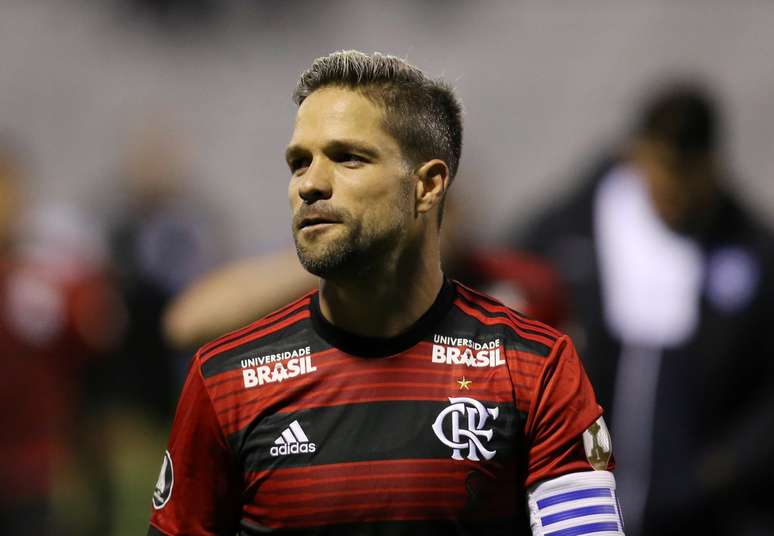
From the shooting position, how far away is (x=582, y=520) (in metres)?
3.05

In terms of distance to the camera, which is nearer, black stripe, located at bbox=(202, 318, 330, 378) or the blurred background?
black stripe, located at bbox=(202, 318, 330, 378)

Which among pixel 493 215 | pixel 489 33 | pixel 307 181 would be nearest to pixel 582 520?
pixel 307 181

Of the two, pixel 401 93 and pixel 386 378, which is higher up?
pixel 401 93

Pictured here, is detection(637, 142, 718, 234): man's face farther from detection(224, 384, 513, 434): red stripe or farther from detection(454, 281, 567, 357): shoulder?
detection(224, 384, 513, 434): red stripe

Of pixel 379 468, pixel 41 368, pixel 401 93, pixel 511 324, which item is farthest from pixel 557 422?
pixel 41 368

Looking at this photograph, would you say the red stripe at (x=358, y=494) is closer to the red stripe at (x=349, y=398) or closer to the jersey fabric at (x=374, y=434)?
the jersey fabric at (x=374, y=434)

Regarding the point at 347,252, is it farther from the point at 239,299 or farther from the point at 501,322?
the point at 239,299

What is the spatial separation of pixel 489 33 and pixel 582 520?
12.4 meters

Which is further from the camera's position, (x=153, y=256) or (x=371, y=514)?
(x=153, y=256)

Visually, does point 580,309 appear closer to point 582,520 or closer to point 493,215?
point 582,520

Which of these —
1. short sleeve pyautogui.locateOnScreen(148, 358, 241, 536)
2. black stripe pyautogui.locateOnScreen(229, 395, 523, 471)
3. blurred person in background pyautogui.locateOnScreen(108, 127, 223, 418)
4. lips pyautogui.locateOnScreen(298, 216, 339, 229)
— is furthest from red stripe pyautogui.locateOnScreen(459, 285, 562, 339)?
blurred person in background pyautogui.locateOnScreen(108, 127, 223, 418)

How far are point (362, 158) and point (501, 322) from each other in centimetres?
46

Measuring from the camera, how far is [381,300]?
322 centimetres

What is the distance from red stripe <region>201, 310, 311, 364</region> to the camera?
126 inches
